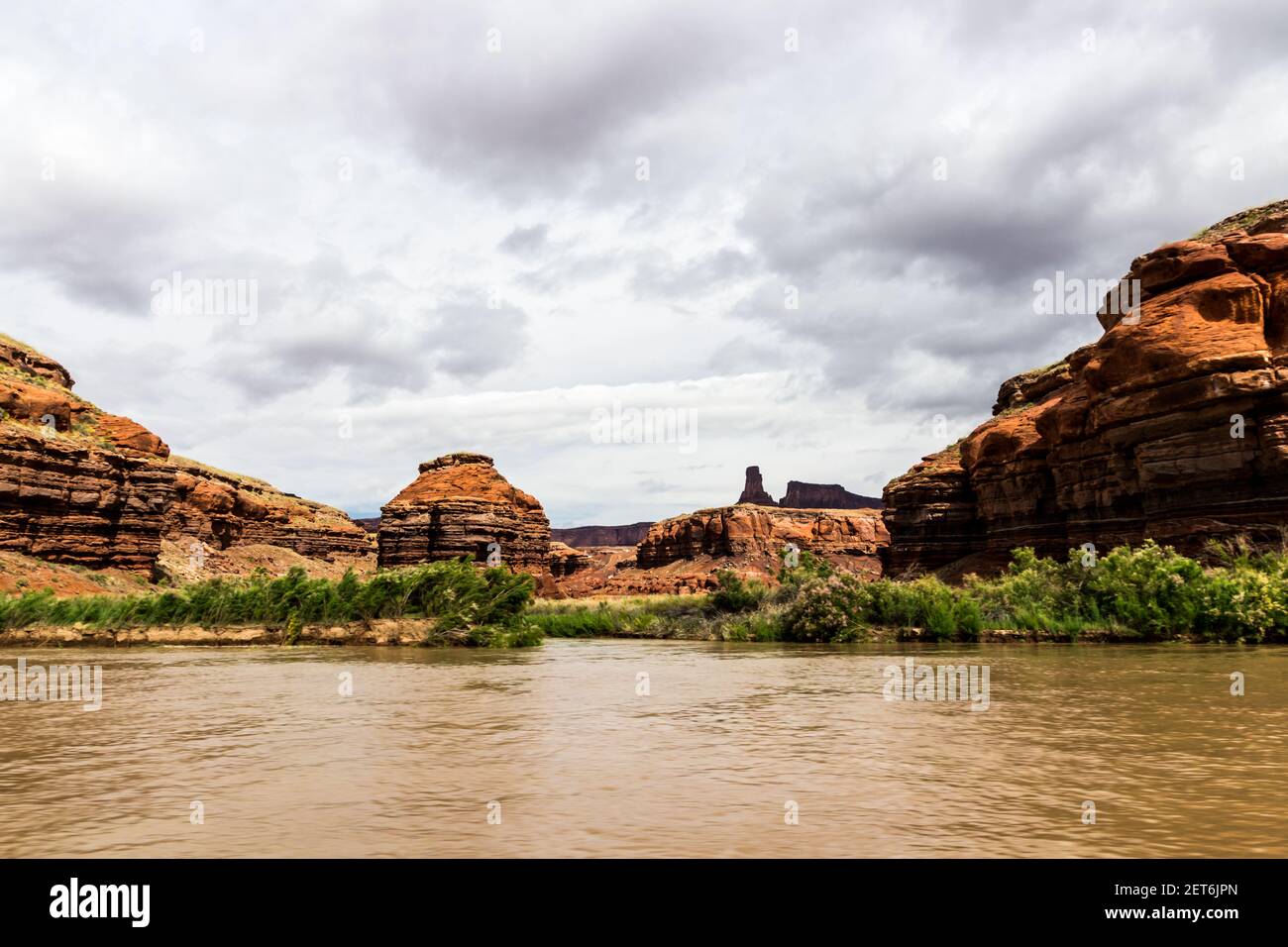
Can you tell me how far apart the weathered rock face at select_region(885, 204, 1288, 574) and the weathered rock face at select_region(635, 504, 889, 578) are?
70416 mm

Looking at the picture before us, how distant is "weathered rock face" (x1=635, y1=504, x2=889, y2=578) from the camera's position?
123 metres

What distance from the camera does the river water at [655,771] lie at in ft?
13.0

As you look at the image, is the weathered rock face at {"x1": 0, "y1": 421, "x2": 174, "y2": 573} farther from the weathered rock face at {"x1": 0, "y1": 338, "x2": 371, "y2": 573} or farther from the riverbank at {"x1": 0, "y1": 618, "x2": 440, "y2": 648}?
the riverbank at {"x1": 0, "y1": 618, "x2": 440, "y2": 648}

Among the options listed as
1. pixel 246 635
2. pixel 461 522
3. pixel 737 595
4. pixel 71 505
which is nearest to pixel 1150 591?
pixel 737 595

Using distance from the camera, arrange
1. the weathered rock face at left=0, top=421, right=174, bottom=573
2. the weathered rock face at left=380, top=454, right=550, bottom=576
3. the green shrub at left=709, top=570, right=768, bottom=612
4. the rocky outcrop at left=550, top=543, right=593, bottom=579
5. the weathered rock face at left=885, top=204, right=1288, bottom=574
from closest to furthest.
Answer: the green shrub at left=709, top=570, right=768, bottom=612, the weathered rock face at left=885, top=204, right=1288, bottom=574, the weathered rock face at left=0, top=421, right=174, bottom=573, the weathered rock face at left=380, top=454, right=550, bottom=576, the rocky outcrop at left=550, top=543, right=593, bottom=579

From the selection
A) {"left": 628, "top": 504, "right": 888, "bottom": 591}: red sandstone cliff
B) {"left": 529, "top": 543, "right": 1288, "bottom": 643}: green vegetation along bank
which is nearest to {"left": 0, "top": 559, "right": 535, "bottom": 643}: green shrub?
{"left": 529, "top": 543, "right": 1288, "bottom": 643}: green vegetation along bank

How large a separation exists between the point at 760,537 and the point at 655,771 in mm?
120525

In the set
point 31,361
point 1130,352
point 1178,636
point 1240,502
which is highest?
point 31,361

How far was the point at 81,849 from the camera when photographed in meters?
3.83

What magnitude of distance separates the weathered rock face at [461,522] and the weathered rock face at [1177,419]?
174 ft

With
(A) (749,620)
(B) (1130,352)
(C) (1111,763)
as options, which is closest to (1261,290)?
(B) (1130,352)
